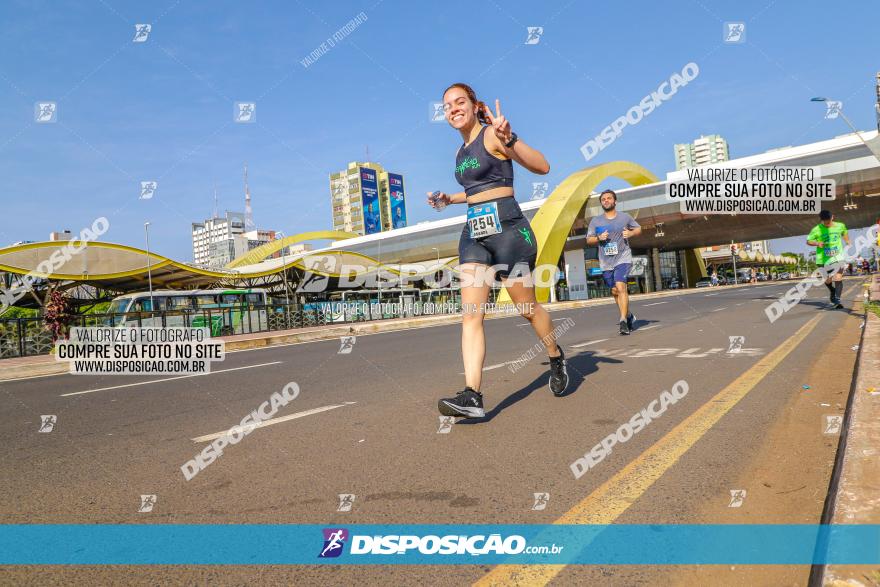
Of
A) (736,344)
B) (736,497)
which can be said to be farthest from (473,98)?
(736,344)

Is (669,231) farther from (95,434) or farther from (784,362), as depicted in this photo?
(95,434)

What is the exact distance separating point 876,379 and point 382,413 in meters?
3.08

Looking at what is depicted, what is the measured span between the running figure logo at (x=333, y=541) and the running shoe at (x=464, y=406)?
4.90ft

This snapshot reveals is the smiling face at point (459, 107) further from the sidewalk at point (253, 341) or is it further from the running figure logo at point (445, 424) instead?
the sidewalk at point (253, 341)

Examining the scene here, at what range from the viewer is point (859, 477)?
1.88 m

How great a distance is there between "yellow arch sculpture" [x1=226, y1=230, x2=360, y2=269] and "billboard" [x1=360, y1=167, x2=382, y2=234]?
211 feet

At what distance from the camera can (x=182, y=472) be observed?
2.75 meters

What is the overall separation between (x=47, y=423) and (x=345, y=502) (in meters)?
3.30

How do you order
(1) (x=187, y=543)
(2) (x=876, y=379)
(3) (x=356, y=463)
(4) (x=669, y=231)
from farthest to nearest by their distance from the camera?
(4) (x=669, y=231) < (2) (x=876, y=379) < (3) (x=356, y=463) < (1) (x=187, y=543)

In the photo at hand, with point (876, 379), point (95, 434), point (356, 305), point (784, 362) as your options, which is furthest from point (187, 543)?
point (356, 305)

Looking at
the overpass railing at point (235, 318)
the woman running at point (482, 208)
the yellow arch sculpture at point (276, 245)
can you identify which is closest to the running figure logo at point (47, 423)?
the woman running at point (482, 208)

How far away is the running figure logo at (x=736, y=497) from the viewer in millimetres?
2053

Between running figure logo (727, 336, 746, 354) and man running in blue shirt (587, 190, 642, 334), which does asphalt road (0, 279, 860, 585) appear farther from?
man running in blue shirt (587, 190, 642, 334)

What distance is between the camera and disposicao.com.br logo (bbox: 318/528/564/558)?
177cm
